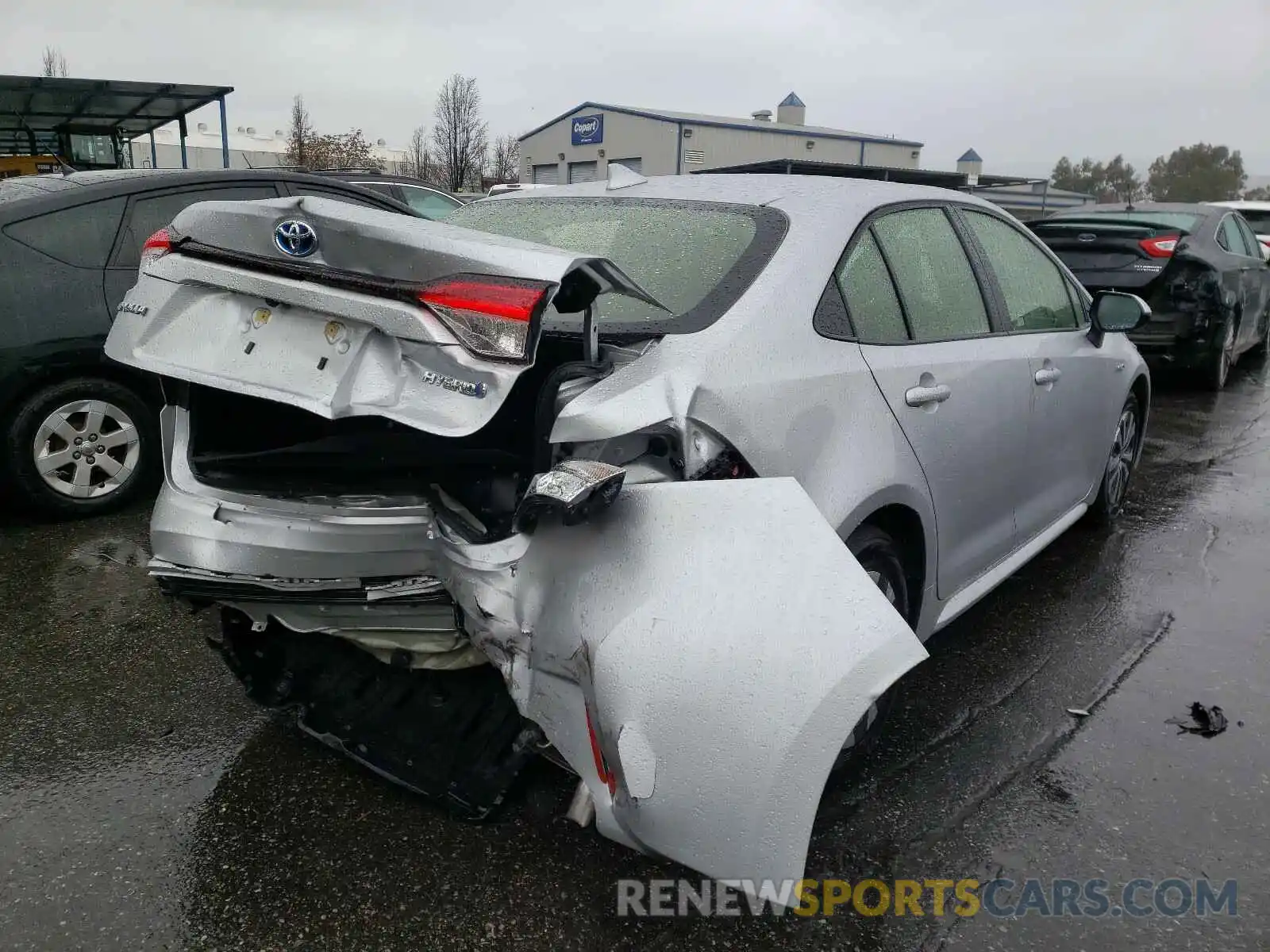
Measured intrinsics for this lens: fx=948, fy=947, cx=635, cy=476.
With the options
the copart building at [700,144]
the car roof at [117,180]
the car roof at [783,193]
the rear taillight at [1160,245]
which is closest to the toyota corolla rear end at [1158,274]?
the rear taillight at [1160,245]

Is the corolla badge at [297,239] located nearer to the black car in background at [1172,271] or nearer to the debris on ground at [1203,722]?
the debris on ground at [1203,722]

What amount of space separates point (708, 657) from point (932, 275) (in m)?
1.83

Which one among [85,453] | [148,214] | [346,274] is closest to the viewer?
Result: [346,274]

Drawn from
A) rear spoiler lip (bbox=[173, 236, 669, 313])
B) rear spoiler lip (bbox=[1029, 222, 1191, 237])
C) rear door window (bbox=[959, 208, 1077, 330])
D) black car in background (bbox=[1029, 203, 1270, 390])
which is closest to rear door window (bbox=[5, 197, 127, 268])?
rear spoiler lip (bbox=[173, 236, 669, 313])

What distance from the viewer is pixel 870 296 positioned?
8.81 feet

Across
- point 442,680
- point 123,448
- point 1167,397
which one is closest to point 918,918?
point 442,680

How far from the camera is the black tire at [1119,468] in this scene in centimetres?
461

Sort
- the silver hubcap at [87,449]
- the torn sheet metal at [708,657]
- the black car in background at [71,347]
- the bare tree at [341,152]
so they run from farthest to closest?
1. the bare tree at [341,152]
2. the silver hubcap at [87,449]
3. the black car in background at [71,347]
4. the torn sheet metal at [708,657]

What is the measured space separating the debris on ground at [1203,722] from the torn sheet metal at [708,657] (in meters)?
1.76

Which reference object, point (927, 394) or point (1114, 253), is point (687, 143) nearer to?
point (1114, 253)

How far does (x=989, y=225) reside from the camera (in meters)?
3.58

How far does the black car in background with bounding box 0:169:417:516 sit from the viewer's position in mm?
4402

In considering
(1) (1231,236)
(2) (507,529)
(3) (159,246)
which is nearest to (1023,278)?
(2) (507,529)

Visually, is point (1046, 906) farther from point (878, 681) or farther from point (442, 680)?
point (442, 680)
